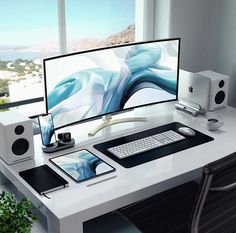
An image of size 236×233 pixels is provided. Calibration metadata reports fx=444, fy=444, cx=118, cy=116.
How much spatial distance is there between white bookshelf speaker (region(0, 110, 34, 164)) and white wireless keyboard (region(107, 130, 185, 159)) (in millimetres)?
380

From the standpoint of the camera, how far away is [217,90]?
2.54 m

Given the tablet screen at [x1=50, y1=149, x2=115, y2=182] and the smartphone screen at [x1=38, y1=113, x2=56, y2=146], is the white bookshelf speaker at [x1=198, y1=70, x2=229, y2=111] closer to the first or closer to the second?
the tablet screen at [x1=50, y1=149, x2=115, y2=182]

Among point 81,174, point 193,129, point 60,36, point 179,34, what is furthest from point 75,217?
point 179,34

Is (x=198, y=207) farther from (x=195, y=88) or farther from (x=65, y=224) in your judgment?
(x=195, y=88)

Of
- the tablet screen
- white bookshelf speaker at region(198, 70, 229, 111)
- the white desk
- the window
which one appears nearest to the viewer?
the white desk

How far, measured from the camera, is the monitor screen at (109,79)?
2.06 metres

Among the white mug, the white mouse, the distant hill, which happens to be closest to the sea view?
the distant hill

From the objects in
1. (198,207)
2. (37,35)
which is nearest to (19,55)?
(37,35)

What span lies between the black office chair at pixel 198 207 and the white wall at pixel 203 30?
3.19 ft

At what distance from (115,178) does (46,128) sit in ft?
1.41

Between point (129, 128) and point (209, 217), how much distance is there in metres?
0.78

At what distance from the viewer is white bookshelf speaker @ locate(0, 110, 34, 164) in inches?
76.0

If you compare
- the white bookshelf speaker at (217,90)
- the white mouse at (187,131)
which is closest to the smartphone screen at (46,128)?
the white mouse at (187,131)

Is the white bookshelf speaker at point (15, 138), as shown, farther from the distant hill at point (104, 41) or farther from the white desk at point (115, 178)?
the distant hill at point (104, 41)
